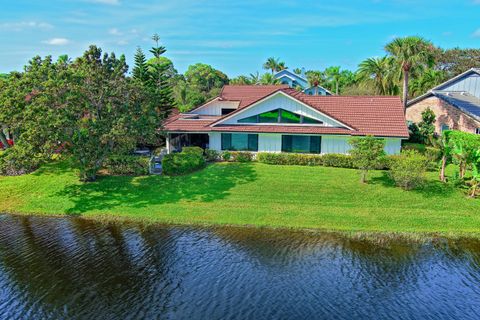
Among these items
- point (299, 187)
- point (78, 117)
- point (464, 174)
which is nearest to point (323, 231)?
point (299, 187)

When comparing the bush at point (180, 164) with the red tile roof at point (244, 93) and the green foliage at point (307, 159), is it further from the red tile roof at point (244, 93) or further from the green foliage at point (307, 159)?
the red tile roof at point (244, 93)

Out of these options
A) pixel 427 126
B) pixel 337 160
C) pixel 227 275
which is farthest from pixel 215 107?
pixel 227 275

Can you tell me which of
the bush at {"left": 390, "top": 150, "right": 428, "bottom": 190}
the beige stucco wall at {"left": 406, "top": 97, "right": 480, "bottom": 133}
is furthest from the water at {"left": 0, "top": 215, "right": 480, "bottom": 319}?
the beige stucco wall at {"left": 406, "top": 97, "right": 480, "bottom": 133}

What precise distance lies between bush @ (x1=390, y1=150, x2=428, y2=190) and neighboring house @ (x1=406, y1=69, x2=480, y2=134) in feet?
53.3

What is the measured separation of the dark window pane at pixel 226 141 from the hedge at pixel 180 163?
395 centimetres

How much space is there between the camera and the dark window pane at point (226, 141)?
3441 centimetres

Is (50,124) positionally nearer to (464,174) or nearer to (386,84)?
(464,174)

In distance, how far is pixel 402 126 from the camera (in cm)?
3169

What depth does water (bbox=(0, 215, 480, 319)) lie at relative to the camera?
1455 cm

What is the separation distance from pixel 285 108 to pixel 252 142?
14.2 feet

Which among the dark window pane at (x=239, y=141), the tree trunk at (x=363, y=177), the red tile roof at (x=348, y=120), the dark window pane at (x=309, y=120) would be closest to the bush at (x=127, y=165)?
the red tile roof at (x=348, y=120)

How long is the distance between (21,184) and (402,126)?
3169cm

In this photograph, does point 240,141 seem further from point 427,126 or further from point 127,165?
point 427,126

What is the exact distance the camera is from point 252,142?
34094 millimetres
